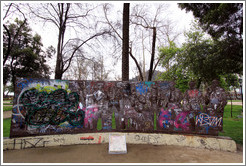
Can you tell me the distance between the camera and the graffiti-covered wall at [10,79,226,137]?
585cm

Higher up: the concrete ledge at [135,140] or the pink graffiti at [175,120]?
the pink graffiti at [175,120]

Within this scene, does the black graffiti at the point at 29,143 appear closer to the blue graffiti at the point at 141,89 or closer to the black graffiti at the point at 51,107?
the black graffiti at the point at 51,107

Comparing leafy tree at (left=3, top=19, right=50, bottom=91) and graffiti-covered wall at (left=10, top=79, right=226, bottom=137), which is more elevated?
leafy tree at (left=3, top=19, right=50, bottom=91)

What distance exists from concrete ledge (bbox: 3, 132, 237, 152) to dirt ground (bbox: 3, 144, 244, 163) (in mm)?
235

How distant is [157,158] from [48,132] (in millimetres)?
4188

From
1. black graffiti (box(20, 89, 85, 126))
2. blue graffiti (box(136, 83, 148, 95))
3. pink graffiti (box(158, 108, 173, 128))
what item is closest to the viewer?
black graffiti (box(20, 89, 85, 126))

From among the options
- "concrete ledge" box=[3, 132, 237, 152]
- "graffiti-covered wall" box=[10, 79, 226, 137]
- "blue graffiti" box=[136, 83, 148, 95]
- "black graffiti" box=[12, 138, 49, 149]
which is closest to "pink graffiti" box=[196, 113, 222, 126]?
"graffiti-covered wall" box=[10, 79, 226, 137]

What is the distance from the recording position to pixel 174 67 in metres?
19.8

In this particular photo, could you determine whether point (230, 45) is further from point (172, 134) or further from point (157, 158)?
point (157, 158)

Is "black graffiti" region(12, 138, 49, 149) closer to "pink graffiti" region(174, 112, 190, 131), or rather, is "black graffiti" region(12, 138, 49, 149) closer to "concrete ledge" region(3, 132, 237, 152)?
"concrete ledge" region(3, 132, 237, 152)

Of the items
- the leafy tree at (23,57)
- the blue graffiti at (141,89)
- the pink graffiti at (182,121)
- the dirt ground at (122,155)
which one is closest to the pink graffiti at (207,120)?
the pink graffiti at (182,121)

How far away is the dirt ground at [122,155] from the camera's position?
4.60m

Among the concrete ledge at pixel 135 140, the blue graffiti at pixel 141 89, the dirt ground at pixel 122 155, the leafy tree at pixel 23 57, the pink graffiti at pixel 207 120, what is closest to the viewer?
the dirt ground at pixel 122 155

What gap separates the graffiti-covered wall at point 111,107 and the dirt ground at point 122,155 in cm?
81
